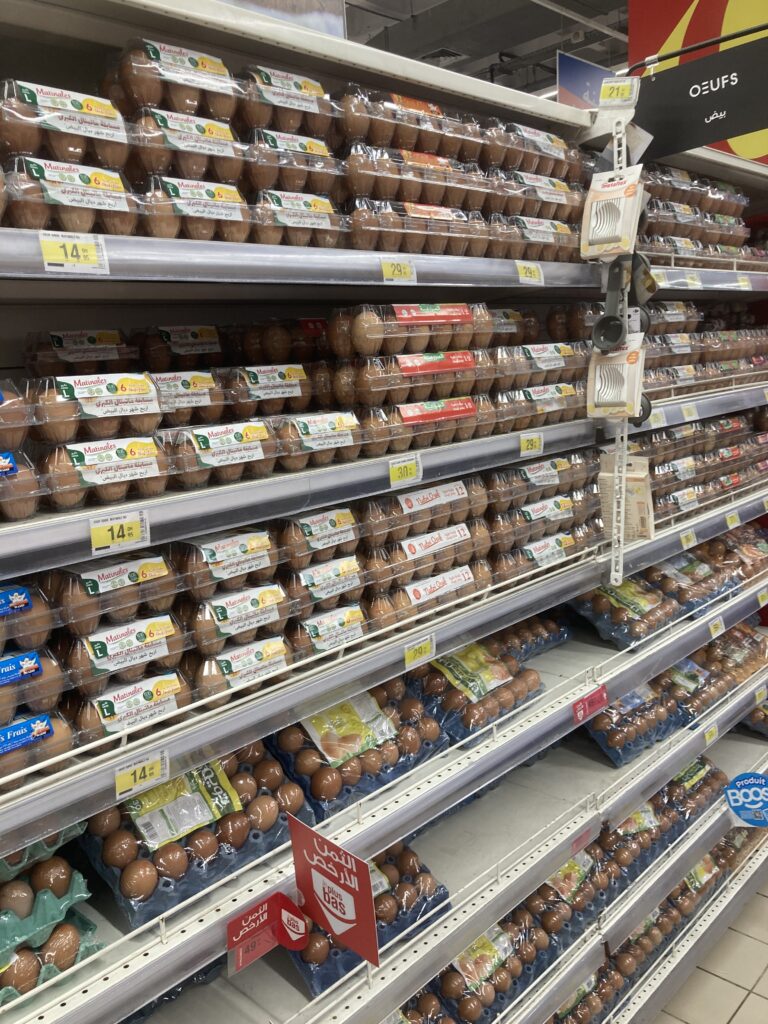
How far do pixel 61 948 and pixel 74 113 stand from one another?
1.23 metres

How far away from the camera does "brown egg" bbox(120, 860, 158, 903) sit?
1.28 meters

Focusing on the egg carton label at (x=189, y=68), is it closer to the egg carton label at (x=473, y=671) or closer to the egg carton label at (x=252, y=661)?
the egg carton label at (x=252, y=661)

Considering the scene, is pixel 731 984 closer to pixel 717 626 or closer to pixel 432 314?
pixel 717 626

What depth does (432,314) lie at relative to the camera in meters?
1.66

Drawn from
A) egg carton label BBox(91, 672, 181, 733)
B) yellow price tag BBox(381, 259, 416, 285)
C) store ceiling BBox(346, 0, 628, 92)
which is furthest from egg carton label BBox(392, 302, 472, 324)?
store ceiling BBox(346, 0, 628, 92)

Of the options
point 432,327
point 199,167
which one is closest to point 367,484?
point 432,327

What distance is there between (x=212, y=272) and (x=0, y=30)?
1.91 ft

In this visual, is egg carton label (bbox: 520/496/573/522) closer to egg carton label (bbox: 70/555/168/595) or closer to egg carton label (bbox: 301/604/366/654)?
egg carton label (bbox: 301/604/366/654)

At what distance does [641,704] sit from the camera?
257cm

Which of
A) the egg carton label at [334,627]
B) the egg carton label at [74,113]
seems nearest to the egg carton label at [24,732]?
the egg carton label at [334,627]

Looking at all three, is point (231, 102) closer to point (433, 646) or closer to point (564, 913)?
point (433, 646)

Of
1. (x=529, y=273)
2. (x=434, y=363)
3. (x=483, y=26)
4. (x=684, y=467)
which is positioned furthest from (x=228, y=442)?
(x=483, y=26)

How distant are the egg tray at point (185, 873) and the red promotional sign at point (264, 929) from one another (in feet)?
0.29

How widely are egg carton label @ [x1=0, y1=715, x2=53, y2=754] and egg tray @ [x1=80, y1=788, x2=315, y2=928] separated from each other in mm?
325
